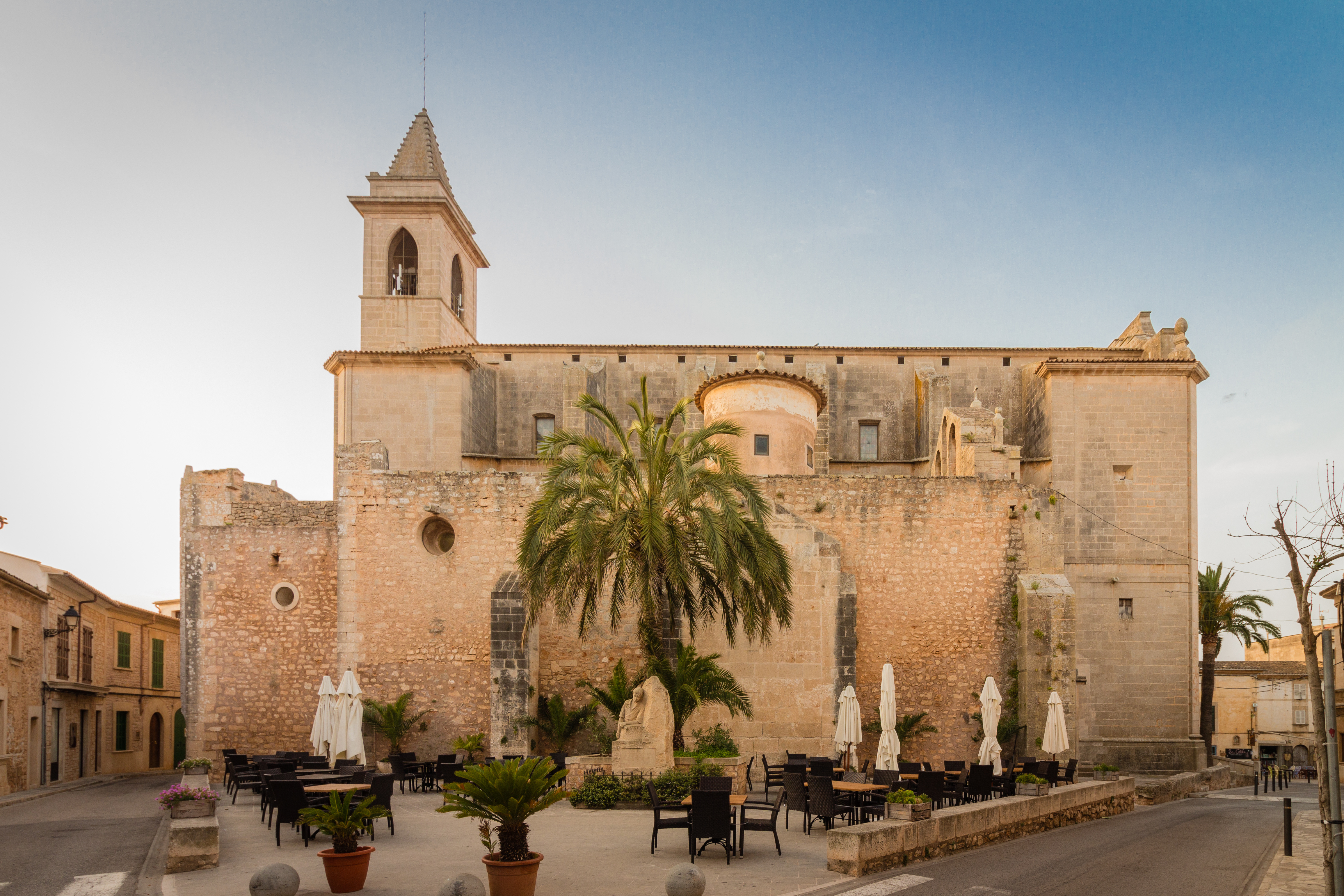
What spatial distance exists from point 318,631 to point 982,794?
1382cm

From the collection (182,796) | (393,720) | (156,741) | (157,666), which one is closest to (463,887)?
(182,796)

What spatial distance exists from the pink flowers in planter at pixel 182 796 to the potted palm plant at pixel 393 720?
27.7ft

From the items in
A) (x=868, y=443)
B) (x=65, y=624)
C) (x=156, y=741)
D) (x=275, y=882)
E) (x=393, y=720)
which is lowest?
(x=156, y=741)

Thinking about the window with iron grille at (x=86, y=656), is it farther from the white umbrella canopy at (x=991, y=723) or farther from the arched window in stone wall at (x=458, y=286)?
the white umbrella canopy at (x=991, y=723)

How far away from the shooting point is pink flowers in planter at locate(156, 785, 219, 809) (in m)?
11.2

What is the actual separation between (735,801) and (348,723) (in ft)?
28.9

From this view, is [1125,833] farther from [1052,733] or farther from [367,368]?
[367,368]

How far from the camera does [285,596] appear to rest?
Answer: 21312mm

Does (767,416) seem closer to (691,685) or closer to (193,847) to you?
(691,685)

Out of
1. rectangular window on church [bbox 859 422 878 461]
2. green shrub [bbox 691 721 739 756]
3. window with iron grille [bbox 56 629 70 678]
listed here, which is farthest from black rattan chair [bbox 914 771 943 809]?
window with iron grille [bbox 56 629 70 678]

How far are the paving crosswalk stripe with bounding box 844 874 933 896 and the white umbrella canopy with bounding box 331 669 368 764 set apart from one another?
10.4 meters

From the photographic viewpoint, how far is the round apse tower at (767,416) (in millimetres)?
23297

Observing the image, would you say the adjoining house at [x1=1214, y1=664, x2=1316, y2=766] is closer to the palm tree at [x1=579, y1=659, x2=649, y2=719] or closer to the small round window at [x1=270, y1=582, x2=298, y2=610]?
the palm tree at [x1=579, y1=659, x2=649, y2=719]

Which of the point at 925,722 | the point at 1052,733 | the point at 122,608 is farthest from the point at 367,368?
the point at 1052,733
